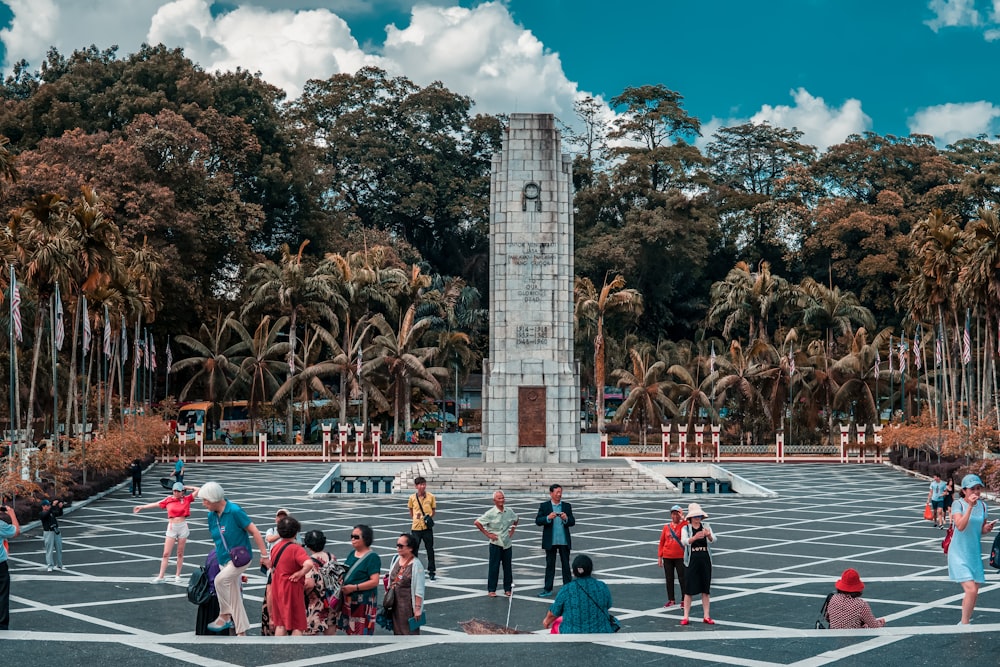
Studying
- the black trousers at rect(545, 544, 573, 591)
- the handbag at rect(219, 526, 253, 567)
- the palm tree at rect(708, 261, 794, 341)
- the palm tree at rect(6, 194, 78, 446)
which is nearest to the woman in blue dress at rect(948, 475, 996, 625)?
the black trousers at rect(545, 544, 573, 591)

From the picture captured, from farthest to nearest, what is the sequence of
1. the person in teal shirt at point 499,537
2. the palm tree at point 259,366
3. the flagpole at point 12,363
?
the palm tree at point 259,366
the flagpole at point 12,363
the person in teal shirt at point 499,537

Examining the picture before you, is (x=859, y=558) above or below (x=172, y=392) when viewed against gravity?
below

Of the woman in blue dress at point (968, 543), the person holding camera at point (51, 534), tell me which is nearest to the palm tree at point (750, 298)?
the person holding camera at point (51, 534)

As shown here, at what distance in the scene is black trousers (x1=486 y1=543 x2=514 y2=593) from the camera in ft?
50.1

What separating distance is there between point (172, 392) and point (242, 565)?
52817 mm

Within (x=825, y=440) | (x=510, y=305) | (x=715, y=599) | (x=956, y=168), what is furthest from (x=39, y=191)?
(x=956, y=168)

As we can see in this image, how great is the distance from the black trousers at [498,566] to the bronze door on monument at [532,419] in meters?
21.9

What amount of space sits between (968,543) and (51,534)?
13537 mm

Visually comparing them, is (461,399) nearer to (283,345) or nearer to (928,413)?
(283,345)

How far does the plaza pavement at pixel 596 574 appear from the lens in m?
9.96

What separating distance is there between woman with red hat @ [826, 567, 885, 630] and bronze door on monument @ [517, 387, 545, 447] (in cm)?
2615

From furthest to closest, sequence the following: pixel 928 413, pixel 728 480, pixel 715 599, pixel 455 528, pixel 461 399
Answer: pixel 461 399, pixel 928 413, pixel 728 480, pixel 455 528, pixel 715 599

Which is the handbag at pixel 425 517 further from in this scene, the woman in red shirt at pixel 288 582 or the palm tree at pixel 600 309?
the palm tree at pixel 600 309

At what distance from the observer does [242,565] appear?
10680 millimetres
